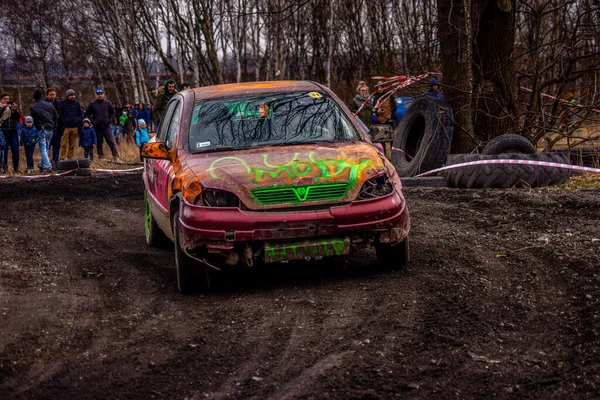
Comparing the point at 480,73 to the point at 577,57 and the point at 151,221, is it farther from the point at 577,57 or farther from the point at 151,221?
the point at 151,221

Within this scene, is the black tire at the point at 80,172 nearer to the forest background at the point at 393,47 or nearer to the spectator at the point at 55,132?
the spectator at the point at 55,132

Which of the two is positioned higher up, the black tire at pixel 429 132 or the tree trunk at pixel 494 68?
A: the tree trunk at pixel 494 68

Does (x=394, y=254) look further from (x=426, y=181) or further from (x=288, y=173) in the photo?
(x=426, y=181)

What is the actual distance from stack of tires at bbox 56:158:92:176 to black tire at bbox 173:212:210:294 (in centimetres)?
1279

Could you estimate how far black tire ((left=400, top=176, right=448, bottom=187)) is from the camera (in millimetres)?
13508

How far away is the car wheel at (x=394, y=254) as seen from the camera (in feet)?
24.0

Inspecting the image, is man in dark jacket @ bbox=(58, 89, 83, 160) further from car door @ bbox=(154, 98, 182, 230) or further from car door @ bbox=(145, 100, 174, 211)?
car door @ bbox=(154, 98, 182, 230)

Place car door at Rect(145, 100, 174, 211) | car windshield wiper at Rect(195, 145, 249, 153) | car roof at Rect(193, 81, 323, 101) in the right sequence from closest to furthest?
car windshield wiper at Rect(195, 145, 249, 153) < car roof at Rect(193, 81, 323, 101) < car door at Rect(145, 100, 174, 211)

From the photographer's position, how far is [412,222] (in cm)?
1002

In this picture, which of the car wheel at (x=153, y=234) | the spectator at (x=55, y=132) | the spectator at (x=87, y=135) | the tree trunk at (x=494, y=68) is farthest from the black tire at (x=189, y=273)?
the spectator at (x=87, y=135)

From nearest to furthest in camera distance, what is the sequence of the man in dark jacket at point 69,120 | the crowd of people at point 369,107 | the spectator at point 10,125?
the crowd of people at point 369,107 < the spectator at point 10,125 < the man in dark jacket at point 69,120

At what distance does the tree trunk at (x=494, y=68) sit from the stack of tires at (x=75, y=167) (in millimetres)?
8866

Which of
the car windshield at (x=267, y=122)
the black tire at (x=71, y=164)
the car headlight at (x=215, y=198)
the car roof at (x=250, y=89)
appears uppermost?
the car roof at (x=250, y=89)

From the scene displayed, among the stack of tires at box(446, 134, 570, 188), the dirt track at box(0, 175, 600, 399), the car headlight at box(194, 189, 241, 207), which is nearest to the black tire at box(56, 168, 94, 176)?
the stack of tires at box(446, 134, 570, 188)
